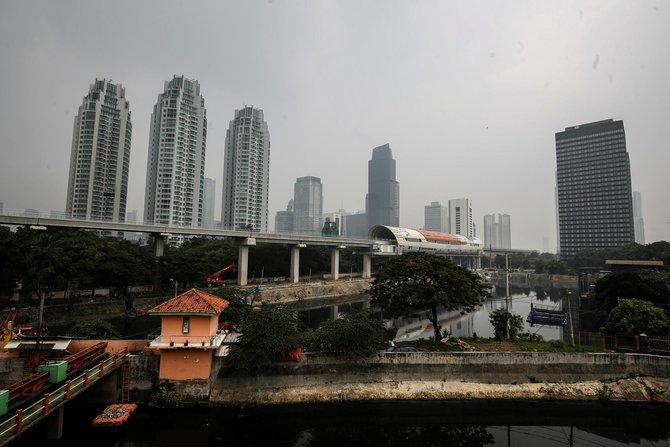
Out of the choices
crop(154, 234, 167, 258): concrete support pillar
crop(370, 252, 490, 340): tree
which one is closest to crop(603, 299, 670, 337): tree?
crop(370, 252, 490, 340): tree

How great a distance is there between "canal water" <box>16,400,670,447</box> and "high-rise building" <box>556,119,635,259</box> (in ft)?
565

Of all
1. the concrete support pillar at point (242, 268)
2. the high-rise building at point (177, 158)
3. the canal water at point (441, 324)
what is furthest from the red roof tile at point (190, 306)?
the high-rise building at point (177, 158)

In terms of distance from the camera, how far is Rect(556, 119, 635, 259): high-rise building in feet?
505

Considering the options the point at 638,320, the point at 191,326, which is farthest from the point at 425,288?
the point at 191,326

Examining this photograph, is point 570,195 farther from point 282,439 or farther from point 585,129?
point 282,439

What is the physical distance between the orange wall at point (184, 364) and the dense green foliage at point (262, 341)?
142 cm

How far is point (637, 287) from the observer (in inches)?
1598

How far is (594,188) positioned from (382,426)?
616 ft

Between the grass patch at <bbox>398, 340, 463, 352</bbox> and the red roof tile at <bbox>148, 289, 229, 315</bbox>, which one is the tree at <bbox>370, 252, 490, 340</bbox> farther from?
the red roof tile at <bbox>148, 289, 229, 315</bbox>

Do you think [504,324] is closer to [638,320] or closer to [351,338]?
[638,320]

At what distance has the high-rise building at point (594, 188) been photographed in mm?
153875

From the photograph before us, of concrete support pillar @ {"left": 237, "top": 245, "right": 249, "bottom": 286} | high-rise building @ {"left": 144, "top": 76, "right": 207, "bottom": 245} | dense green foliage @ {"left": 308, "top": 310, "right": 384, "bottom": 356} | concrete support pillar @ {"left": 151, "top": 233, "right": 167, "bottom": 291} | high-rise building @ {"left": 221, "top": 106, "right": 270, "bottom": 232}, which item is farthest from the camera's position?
high-rise building @ {"left": 221, "top": 106, "right": 270, "bottom": 232}

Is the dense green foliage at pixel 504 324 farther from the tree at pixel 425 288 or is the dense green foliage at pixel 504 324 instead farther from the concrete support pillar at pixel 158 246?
the concrete support pillar at pixel 158 246

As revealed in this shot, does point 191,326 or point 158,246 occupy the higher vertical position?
point 158,246
